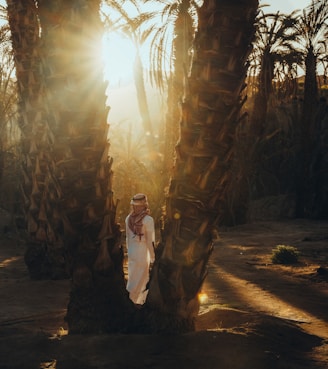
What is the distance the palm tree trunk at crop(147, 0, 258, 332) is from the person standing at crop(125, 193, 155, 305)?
136 cm

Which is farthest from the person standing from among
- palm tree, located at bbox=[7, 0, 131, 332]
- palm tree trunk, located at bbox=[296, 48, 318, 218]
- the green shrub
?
palm tree trunk, located at bbox=[296, 48, 318, 218]

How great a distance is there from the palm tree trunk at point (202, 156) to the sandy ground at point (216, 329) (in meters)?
0.50

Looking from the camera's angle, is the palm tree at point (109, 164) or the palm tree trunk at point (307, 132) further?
the palm tree trunk at point (307, 132)

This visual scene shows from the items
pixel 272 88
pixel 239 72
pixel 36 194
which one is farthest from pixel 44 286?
pixel 272 88

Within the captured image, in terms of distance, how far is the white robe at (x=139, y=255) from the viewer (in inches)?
264

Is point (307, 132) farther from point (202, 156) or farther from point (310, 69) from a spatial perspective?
point (202, 156)

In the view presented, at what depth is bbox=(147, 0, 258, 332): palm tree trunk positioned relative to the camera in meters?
4.75

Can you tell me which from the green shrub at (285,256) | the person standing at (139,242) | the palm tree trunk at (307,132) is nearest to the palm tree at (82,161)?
the person standing at (139,242)

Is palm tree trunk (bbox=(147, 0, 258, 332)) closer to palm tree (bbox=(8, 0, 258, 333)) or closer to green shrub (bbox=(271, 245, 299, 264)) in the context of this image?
palm tree (bbox=(8, 0, 258, 333))

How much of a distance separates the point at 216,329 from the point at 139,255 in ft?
6.62

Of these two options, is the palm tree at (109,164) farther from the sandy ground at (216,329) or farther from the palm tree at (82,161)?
the sandy ground at (216,329)

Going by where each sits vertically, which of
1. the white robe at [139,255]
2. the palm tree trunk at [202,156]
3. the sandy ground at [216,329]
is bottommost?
the sandy ground at [216,329]

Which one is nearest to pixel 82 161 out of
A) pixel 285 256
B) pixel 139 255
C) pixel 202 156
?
pixel 202 156

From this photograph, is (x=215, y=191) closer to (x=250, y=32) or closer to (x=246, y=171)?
(x=250, y=32)
